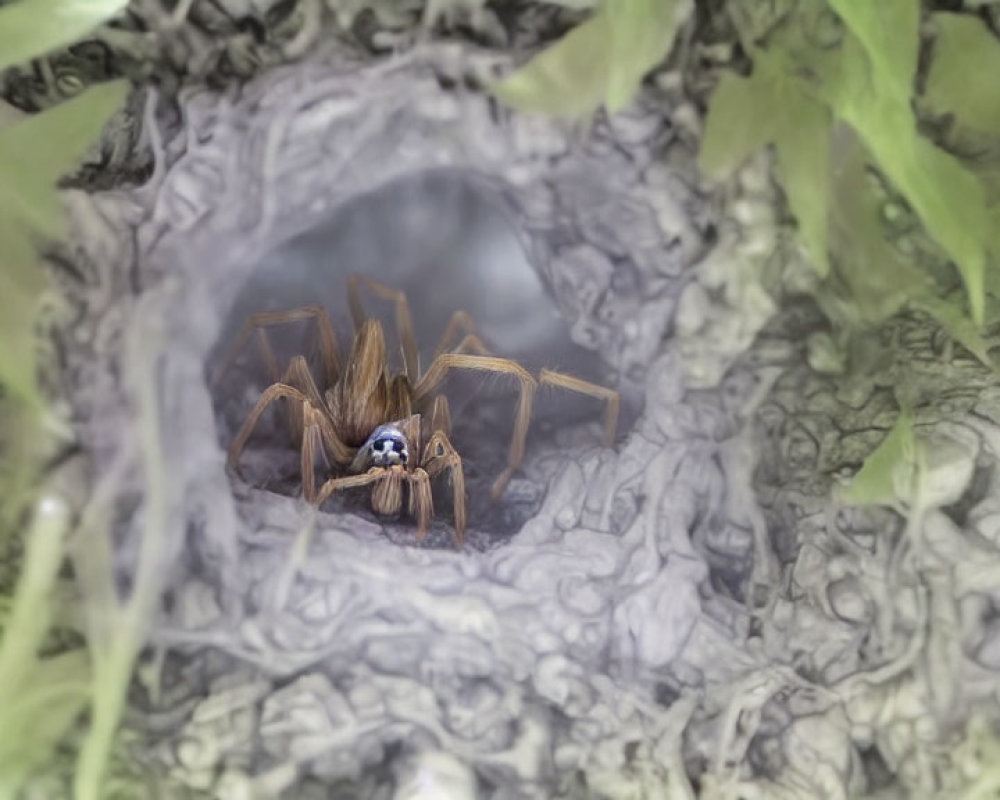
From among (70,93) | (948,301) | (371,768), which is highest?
(70,93)

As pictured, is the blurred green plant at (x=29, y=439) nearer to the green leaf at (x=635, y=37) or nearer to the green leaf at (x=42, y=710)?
the green leaf at (x=42, y=710)

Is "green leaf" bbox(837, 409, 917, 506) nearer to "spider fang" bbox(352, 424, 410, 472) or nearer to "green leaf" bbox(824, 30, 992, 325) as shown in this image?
"green leaf" bbox(824, 30, 992, 325)

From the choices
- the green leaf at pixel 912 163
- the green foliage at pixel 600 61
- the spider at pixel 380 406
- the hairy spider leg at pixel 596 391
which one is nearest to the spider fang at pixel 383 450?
the spider at pixel 380 406

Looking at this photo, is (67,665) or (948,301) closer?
(67,665)

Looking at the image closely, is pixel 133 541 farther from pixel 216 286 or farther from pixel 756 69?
pixel 756 69

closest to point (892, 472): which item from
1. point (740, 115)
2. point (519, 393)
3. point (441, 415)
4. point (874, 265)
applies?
point (874, 265)

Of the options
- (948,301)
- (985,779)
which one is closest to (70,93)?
(948,301)

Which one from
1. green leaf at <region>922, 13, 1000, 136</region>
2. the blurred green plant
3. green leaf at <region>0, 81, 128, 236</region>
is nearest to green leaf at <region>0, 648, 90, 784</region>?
the blurred green plant

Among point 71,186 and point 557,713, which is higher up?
point 71,186
